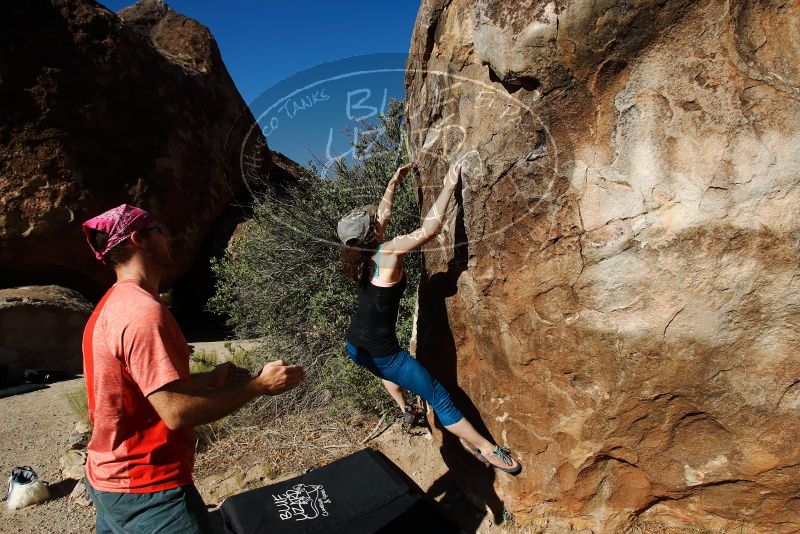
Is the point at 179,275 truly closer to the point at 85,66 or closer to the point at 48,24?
the point at 85,66

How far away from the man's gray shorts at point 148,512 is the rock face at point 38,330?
18.3 feet

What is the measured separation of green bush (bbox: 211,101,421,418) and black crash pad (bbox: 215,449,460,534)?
3.53ft

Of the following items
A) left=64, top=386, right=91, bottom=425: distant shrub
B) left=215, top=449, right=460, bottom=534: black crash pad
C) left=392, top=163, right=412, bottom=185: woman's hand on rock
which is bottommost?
left=215, top=449, right=460, bottom=534: black crash pad

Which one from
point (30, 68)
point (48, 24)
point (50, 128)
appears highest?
point (48, 24)

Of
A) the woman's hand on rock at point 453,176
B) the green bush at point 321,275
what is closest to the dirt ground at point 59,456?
the green bush at point 321,275

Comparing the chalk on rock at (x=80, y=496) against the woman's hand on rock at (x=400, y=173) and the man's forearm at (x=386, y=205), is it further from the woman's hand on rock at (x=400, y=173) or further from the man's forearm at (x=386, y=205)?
the woman's hand on rock at (x=400, y=173)

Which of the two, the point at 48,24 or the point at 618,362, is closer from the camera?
the point at 618,362

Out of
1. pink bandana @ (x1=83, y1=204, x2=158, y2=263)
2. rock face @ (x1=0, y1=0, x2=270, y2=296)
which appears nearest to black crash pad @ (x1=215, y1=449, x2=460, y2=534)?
pink bandana @ (x1=83, y1=204, x2=158, y2=263)

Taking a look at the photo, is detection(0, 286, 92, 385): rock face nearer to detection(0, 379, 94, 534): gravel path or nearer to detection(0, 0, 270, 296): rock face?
detection(0, 379, 94, 534): gravel path

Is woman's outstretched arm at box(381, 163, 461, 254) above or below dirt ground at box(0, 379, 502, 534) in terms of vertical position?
above

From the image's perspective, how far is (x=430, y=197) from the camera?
10.3 feet

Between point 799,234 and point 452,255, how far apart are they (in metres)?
1.50

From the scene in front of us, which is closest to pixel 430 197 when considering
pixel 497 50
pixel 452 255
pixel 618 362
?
pixel 452 255

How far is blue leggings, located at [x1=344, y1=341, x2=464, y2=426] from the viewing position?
2.86 m
